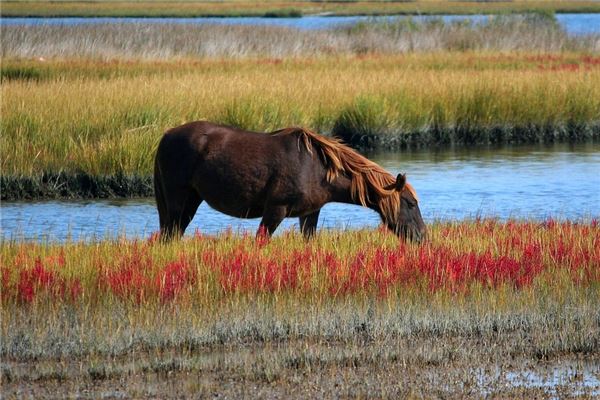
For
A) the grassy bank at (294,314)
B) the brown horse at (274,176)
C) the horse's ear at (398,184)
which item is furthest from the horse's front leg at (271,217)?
the horse's ear at (398,184)

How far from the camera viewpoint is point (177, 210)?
884 centimetres

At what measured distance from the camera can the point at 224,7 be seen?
68.3 m

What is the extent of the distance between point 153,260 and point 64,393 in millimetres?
2224

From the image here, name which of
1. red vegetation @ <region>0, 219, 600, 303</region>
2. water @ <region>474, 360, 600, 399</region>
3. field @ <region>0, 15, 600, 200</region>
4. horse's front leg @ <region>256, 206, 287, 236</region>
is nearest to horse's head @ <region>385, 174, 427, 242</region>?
red vegetation @ <region>0, 219, 600, 303</region>

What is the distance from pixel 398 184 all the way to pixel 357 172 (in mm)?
384

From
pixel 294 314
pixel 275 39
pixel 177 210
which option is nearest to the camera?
pixel 294 314

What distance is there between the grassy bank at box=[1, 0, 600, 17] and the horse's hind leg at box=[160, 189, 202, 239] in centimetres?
4756

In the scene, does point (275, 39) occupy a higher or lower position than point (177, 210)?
lower

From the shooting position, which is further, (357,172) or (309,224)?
(309,224)

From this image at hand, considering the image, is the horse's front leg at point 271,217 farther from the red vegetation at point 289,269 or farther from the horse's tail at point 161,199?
the horse's tail at point 161,199

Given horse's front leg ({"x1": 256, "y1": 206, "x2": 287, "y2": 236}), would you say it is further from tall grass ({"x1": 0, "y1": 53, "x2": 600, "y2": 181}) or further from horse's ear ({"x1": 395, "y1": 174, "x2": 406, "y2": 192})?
tall grass ({"x1": 0, "y1": 53, "x2": 600, "y2": 181})

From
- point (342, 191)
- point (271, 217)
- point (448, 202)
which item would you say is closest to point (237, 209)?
point (271, 217)

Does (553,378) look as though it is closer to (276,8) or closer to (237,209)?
(237,209)

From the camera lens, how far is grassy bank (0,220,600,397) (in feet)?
20.0
